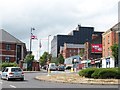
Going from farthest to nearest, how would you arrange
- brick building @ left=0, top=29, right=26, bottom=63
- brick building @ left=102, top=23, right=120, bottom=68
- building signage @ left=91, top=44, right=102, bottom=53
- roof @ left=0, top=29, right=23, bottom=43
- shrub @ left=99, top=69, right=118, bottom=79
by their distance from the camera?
1. building signage @ left=91, top=44, right=102, bottom=53
2. roof @ left=0, top=29, right=23, bottom=43
3. brick building @ left=0, top=29, right=26, bottom=63
4. brick building @ left=102, top=23, right=120, bottom=68
5. shrub @ left=99, top=69, right=118, bottom=79

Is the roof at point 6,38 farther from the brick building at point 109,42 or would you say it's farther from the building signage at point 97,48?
the building signage at point 97,48

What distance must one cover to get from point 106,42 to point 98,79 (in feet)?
165

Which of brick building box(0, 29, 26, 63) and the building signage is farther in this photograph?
the building signage

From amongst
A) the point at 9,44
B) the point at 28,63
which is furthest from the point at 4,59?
the point at 28,63

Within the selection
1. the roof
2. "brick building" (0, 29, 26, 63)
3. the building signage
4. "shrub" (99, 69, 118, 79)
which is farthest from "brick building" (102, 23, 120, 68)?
"shrub" (99, 69, 118, 79)

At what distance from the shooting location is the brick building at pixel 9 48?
9038 centimetres

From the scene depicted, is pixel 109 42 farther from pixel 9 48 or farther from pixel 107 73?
pixel 107 73

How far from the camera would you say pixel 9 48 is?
301 feet

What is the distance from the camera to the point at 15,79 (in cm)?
3566

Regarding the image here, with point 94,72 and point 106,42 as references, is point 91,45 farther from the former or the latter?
point 94,72

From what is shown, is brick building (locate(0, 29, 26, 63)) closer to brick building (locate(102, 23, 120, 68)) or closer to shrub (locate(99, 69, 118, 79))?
brick building (locate(102, 23, 120, 68))

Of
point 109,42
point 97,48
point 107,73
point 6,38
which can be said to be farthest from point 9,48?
point 107,73

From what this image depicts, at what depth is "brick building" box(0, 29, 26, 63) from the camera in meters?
90.4

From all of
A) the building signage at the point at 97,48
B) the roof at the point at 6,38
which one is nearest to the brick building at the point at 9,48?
the roof at the point at 6,38
